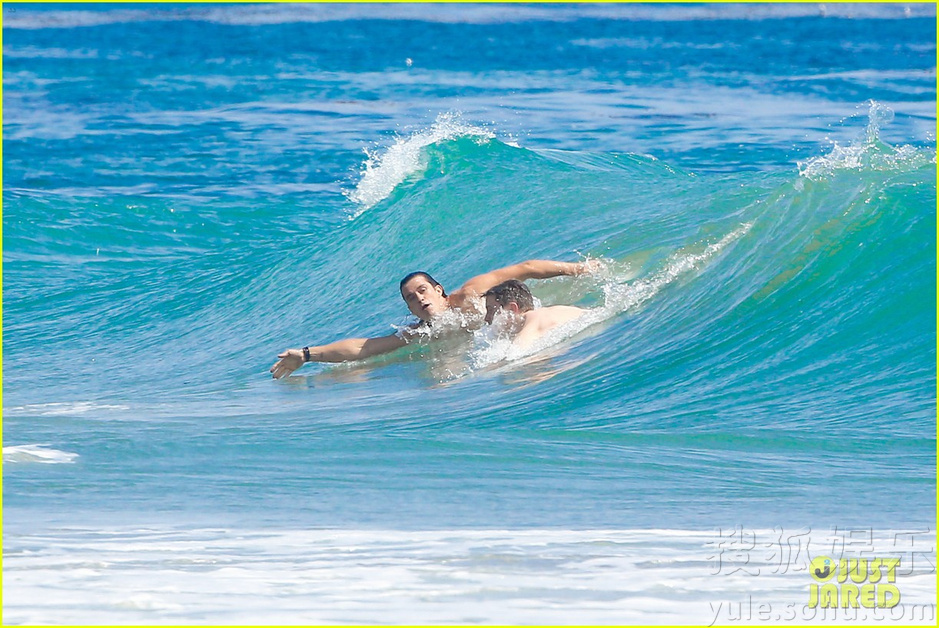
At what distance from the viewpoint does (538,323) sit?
7.40 metres

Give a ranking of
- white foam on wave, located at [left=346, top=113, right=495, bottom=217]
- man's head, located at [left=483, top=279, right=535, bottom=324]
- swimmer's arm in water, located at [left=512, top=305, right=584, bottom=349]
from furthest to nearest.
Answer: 1. white foam on wave, located at [left=346, top=113, right=495, bottom=217]
2. man's head, located at [left=483, top=279, right=535, bottom=324]
3. swimmer's arm in water, located at [left=512, top=305, right=584, bottom=349]

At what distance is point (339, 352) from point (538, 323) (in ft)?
4.21

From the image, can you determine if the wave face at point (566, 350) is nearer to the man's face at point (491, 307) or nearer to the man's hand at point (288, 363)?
the man's hand at point (288, 363)

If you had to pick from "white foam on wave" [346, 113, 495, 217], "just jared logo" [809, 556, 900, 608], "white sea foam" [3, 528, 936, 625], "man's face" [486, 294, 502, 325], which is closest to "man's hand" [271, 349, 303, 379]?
"man's face" [486, 294, 502, 325]

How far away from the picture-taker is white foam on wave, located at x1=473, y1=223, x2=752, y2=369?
7.37 metres

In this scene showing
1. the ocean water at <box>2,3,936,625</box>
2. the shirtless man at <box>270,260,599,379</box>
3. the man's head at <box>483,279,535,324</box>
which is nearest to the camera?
the ocean water at <box>2,3,936,625</box>

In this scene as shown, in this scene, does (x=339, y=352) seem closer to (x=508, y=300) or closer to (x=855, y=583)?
(x=508, y=300)

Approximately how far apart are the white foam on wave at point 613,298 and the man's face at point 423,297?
0.32 meters

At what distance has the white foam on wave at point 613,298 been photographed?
24.2ft

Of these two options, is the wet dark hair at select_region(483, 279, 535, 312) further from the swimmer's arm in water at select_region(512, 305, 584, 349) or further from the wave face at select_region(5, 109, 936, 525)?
the wave face at select_region(5, 109, 936, 525)

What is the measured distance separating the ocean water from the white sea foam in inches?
0.5

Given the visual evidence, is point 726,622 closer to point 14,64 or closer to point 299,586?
point 299,586

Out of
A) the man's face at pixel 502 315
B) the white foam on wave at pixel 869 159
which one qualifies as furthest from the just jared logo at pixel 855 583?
the white foam on wave at pixel 869 159

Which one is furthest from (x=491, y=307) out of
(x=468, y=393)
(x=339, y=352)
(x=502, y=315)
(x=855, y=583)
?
(x=855, y=583)
